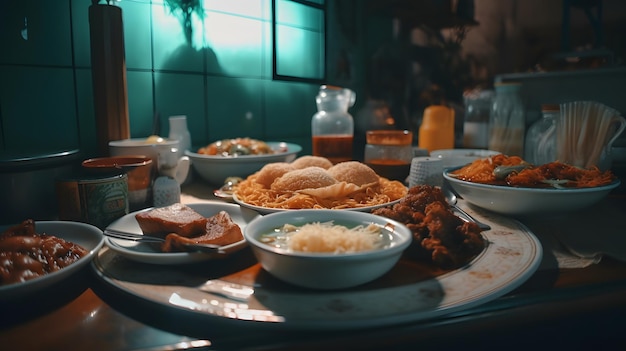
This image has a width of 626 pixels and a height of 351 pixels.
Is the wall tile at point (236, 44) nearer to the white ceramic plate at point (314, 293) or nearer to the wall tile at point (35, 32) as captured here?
the wall tile at point (35, 32)

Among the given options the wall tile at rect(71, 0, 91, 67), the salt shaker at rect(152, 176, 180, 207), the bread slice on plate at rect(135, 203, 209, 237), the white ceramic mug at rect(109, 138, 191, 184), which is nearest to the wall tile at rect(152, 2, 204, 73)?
the wall tile at rect(71, 0, 91, 67)

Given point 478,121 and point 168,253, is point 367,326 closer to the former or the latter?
point 168,253

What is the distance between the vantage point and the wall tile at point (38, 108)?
158 cm

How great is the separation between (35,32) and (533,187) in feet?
5.93

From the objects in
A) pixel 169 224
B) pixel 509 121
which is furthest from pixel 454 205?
pixel 509 121

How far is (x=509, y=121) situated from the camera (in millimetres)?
2242

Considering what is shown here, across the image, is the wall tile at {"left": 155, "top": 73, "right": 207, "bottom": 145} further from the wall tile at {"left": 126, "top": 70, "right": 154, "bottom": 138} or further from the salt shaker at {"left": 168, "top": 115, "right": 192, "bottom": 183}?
the salt shaker at {"left": 168, "top": 115, "right": 192, "bottom": 183}

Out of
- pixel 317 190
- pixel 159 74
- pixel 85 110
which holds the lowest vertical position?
pixel 317 190

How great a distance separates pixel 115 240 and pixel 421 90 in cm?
290

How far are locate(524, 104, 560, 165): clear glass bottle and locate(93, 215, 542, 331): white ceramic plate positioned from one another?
111cm

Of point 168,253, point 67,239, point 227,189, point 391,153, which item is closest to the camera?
point 168,253

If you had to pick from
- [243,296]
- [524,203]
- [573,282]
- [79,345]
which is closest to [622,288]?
[573,282]

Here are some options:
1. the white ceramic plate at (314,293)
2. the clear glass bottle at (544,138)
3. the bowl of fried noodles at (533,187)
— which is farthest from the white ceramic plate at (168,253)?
the clear glass bottle at (544,138)

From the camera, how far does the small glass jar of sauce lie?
1.75m
